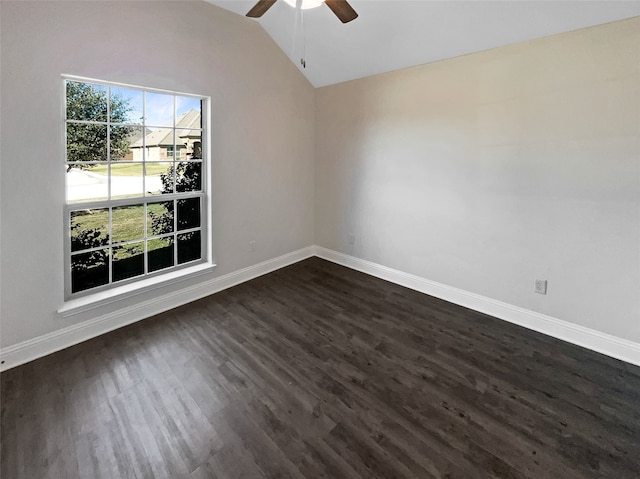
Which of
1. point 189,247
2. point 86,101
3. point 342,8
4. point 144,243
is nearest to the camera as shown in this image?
point 342,8

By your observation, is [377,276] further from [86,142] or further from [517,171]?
[86,142]

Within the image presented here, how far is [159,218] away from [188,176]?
534 millimetres

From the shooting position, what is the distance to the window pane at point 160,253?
3.10 meters

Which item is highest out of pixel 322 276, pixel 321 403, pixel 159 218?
pixel 159 218

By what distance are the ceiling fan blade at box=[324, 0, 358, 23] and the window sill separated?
102 inches

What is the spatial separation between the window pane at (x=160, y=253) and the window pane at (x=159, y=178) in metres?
0.48

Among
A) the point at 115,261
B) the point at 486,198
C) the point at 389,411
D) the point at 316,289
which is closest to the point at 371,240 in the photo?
the point at 316,289

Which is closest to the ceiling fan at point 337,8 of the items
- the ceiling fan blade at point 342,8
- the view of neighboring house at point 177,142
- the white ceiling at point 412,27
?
the ceiling fan blade at point 342,8

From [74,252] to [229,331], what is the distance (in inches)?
56.3

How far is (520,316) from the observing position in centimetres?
285

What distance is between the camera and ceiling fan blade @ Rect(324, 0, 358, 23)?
2.00 meters

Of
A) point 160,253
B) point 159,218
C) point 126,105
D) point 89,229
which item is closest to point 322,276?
point 160,253

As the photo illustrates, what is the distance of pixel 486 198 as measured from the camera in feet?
9.71

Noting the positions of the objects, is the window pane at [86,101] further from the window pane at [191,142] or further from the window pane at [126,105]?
the window pane at [191,142]
